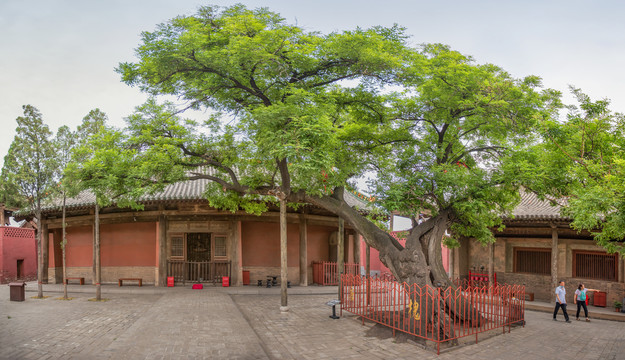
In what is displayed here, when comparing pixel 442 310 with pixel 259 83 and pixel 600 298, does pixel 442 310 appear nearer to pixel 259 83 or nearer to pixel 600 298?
pixel 259 83

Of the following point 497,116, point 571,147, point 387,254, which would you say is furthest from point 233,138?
point 571,147

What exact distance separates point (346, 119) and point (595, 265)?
479 inches

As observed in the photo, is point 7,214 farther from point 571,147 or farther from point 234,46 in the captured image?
point 571,147

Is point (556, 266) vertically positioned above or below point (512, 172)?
below

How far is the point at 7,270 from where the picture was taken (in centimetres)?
2159

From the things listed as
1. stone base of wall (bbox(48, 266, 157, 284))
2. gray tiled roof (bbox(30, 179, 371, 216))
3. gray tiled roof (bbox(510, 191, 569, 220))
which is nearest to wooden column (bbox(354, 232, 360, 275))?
gray tiled roof (bbox(30, 179, 371, 216))

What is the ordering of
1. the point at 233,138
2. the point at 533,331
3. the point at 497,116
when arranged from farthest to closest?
the point at 233,138 → the point at 533,331 → the point at 497,116

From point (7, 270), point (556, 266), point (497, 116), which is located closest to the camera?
point (497, 116)

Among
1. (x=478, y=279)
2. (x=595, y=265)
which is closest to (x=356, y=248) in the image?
(x=478, y=279)

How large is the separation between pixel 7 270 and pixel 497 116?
944 inches

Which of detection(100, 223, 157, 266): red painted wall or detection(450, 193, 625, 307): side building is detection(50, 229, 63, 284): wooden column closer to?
detection(100, 223, 157, 266): red painted wall

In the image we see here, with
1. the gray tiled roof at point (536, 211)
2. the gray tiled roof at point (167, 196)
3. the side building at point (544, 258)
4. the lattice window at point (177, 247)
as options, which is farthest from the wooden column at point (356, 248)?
the lattice window at point (177, 247)

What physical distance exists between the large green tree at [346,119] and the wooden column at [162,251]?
5897 millimetres

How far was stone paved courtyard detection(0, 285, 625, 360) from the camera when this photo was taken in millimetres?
7832
